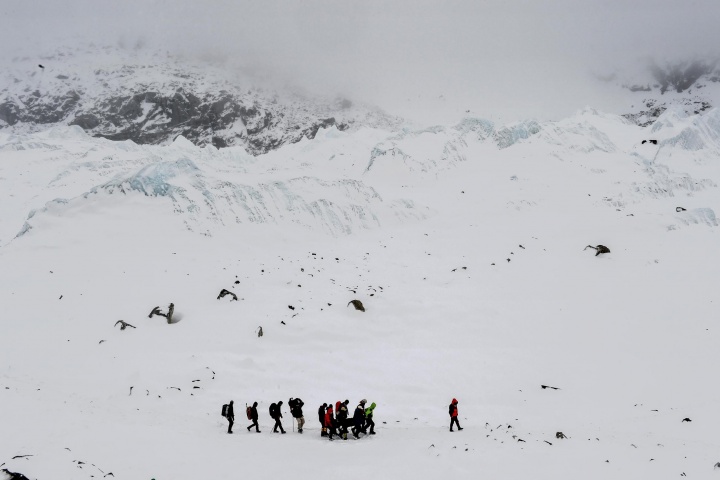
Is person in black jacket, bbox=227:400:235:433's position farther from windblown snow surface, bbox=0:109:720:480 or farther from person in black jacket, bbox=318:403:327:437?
person in black jacket, bbox=318:403:327:437

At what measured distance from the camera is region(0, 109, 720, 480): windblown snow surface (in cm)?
1448

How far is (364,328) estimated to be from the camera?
26.0 metres

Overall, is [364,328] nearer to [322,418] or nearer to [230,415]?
[322,418]

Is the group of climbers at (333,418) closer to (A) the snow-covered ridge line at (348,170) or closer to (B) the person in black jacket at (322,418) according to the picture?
(B) the person in black jacket at (322,418)

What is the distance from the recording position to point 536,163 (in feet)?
193

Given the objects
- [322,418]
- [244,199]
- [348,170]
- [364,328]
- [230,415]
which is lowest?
[230,415]

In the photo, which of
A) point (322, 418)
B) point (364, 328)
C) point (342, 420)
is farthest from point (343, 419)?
point (364, 328)

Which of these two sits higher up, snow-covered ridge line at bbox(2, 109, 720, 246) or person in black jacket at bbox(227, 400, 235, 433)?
snow-covered ridge line at bbox(2, 109, 720, 246)

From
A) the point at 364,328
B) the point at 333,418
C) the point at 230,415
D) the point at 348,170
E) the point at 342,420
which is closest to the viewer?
the point at 342,420

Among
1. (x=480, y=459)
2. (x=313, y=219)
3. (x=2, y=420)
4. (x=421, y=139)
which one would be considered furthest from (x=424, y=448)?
(x=421, y=139)

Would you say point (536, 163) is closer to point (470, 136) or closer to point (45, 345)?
point (470, 136)

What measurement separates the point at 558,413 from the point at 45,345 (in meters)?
24.9

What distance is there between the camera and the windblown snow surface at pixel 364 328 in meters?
14.5

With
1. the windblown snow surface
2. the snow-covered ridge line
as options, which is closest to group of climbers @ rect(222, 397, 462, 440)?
the windblown snow surface
